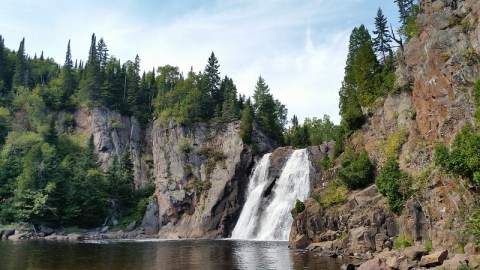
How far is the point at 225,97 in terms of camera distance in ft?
317

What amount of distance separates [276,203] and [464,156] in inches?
1576

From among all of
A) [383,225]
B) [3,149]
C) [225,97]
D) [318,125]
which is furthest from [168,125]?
[383,225]

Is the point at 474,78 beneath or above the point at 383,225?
above

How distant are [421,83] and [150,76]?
101 metres

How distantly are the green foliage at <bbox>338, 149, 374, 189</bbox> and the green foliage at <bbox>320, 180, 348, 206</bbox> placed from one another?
1.39 m

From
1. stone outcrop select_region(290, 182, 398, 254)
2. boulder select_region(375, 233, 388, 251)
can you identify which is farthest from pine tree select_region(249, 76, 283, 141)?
boulder select_region(375, 233, 388, 251)

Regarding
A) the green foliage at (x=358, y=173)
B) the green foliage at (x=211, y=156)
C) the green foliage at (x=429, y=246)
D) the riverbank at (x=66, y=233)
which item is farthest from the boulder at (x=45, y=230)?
the green foliage at (x=429, y=246)

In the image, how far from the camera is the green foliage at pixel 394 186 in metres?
41.4


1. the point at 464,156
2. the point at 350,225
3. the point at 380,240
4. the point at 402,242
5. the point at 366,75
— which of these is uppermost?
the point at 366,75

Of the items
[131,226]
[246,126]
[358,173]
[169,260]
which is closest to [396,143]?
[358,173]

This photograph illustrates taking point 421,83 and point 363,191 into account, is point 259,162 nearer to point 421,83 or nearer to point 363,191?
point 363,191

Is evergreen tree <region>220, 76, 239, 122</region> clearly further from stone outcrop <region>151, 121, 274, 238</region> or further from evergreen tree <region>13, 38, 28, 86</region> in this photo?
evergreen tree <region>13, 38, 28, 86</region>

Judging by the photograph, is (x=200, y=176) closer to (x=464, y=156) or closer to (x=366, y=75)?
(x=366, y=75)

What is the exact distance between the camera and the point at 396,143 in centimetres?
4834
